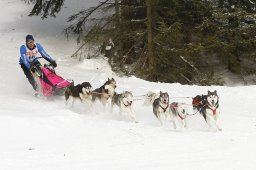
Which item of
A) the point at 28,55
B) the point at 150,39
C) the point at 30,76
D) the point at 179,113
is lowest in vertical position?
the point at 179,113

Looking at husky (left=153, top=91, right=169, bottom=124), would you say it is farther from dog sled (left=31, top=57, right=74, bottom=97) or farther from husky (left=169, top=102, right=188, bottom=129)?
dog sled (left=31, top=57, right=74, bottom=97)

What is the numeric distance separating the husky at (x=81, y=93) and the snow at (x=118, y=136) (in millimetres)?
285

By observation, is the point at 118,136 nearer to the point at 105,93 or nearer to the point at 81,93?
the point at 105,93

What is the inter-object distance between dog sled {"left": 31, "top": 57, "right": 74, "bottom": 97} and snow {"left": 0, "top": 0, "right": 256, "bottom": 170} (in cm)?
28

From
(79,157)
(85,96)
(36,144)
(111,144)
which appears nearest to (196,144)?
(111,144)

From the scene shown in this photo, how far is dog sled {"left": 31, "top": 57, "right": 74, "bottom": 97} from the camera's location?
11.7m

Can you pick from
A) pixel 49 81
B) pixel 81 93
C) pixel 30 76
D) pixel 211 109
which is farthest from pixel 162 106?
pixel 30 76

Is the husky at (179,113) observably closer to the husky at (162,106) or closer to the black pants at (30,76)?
the husky at (162,106)

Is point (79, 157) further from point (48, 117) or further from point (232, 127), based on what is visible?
point (232, 127)

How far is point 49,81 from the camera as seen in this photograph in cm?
1169

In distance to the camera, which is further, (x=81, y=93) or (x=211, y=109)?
(x=81, y=93)

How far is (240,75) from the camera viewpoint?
55.3 feet

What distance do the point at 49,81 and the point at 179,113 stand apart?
4.07 m

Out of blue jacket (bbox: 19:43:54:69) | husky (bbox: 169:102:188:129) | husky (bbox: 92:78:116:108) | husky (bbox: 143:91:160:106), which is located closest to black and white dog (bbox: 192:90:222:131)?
husky (bbox: 169:102:188:129)
